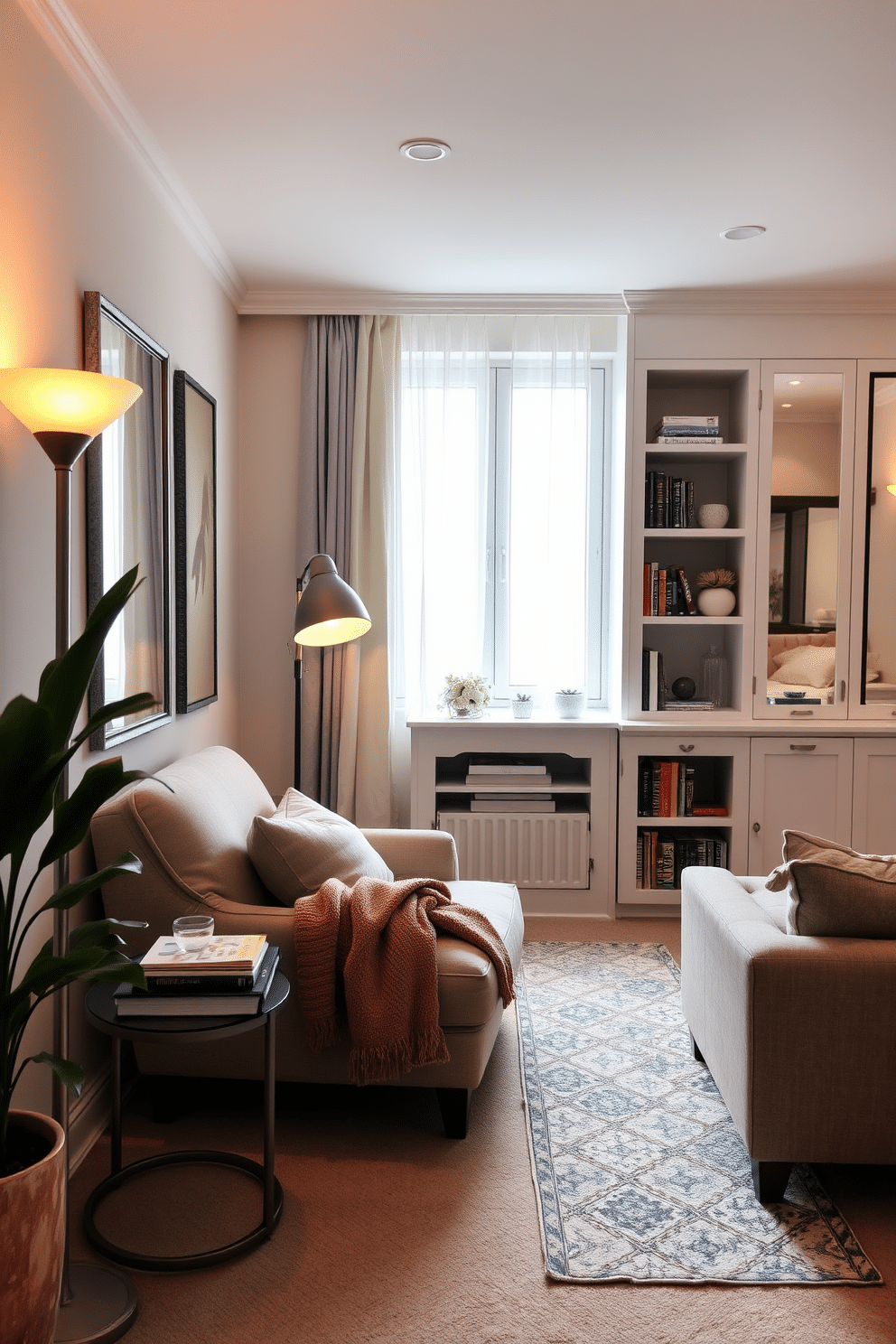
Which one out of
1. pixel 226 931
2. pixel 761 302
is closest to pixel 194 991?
pixel 226 931

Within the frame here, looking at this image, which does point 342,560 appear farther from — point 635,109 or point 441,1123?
point 441,1123

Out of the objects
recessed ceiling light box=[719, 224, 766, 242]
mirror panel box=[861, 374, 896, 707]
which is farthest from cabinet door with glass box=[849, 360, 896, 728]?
recessed ceiling light box=[719, 224, 766, 242]

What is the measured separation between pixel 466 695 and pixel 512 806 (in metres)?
0.49

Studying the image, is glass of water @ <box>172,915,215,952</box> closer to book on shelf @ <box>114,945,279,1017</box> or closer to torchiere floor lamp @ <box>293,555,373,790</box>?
book on shelf @ <box>114,945,279,1017</box>

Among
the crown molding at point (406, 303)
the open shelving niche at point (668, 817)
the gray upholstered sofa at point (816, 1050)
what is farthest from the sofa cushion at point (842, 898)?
the crown molding at point (406, 303)

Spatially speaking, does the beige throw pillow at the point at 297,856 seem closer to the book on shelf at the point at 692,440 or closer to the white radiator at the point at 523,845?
the white radiator at the point at 523,845

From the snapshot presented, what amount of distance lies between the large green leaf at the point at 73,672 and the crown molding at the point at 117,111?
4.40 ft

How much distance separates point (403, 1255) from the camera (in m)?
1.95

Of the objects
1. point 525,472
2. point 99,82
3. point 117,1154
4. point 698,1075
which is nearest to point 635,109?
point 99,82

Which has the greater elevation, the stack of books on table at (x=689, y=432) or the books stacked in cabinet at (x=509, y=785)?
the stack of books on table at (x=689, y=432)

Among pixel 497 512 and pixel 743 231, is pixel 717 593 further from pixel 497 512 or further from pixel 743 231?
pixel 743 231

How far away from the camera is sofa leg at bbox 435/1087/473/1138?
93.4 inches

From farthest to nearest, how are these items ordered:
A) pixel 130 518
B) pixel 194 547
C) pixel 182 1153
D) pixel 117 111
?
pixel 194 547
pixel 130 518
pixel 117 111
pixel 182 1153

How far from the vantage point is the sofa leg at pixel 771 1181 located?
6.86ft
